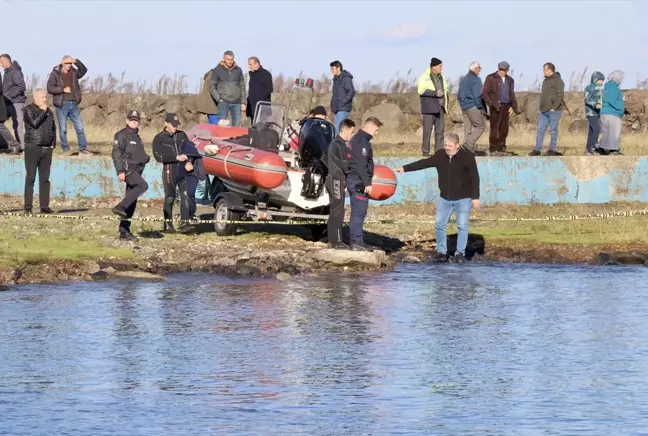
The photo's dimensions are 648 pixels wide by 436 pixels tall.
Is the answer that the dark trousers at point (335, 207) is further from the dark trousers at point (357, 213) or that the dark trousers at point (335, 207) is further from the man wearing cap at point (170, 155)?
the man wearing cap at point (170, 155)

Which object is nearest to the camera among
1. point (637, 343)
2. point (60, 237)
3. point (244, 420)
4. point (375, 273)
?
point (244, 420)

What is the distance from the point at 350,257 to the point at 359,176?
118cm

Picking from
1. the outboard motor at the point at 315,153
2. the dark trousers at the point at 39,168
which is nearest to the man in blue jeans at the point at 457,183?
the outboard motor at the point at 315,153

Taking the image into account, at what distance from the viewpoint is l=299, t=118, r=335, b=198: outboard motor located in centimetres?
2064

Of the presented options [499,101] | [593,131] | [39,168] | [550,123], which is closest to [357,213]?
[39,168]

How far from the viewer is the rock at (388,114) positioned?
1443 inches

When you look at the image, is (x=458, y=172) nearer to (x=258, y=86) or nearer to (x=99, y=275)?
(x=99, y=275)

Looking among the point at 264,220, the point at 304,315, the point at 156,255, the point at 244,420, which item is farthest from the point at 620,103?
the point at 244,420

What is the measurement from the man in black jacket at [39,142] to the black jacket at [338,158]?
542 cm

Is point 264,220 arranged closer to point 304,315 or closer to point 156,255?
point 156,255

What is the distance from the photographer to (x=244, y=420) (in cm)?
1026

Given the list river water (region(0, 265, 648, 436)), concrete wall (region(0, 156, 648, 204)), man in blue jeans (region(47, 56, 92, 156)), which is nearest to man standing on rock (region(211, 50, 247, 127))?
man in blue jeans (region(47, 56, 92, 156))

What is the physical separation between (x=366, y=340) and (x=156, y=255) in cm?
642

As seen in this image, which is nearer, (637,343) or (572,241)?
(637,343)
